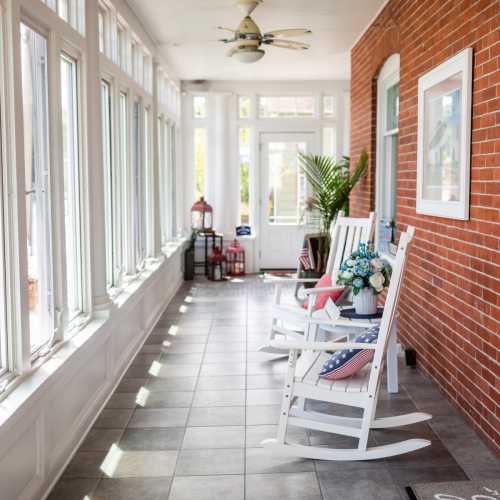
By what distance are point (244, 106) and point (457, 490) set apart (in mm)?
8562

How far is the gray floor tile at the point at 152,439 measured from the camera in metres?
3.69

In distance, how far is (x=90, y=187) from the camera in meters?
4.40

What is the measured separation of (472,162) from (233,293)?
5.32 m

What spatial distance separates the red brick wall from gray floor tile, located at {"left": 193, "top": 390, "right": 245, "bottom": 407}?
1.35 meters

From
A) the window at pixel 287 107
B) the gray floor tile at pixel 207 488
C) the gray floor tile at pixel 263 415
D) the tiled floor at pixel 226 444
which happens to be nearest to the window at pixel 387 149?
the tiled floor at pixel 226 444

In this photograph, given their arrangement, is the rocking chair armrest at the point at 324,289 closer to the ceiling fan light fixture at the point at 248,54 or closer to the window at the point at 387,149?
the window at the point at 387,149

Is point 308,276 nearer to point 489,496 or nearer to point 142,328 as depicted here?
point 142,328

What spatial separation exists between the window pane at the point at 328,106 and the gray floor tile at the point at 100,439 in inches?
308

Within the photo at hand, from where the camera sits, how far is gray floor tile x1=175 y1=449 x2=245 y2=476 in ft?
11.1

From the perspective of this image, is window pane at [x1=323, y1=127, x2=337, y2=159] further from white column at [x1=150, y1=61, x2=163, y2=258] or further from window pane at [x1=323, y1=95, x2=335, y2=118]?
white column at [x1=150, y1=61, x2=163, y2=258]

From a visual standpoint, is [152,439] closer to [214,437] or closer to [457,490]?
[214,437]

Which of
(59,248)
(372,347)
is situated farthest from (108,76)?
(372,347)

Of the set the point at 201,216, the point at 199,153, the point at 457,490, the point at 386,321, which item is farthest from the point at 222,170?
the point at 457,490

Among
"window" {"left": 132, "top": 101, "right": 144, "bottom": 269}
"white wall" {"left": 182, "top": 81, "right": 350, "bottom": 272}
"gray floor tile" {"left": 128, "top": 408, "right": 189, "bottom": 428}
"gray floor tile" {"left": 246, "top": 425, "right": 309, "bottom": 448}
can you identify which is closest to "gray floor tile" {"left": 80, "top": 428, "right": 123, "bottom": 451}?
"gray floor tile" {"left": 128, "top": 408, "right": 189, "bottom": 428}
